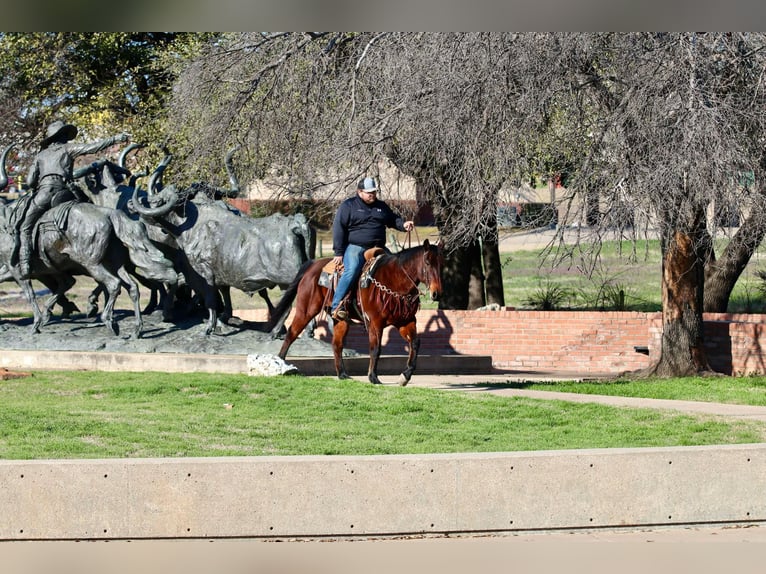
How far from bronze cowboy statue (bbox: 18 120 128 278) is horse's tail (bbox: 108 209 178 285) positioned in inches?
33.4

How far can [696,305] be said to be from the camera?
1805cm

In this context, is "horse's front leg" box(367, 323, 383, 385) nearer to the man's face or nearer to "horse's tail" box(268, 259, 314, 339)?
the man's face

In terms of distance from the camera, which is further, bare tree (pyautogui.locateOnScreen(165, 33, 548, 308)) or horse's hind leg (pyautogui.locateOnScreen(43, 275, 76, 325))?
horse's hind leg (pyautogui.locateOnScreen(43, 275, 76, 325))

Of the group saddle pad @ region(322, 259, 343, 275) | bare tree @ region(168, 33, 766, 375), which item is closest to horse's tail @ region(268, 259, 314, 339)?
saddle pad @ region(322, 259, 343, 275)

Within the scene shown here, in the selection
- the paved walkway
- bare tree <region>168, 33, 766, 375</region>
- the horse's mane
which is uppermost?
bare tree <region>168, 33, 766, 375</region>

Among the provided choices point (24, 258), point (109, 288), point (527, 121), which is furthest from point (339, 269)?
point (24, 258)

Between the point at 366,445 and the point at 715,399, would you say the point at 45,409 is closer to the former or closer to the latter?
the point at 366,445

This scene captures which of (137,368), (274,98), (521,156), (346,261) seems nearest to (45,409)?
(346,261)

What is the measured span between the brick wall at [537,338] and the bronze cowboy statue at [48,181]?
616cm

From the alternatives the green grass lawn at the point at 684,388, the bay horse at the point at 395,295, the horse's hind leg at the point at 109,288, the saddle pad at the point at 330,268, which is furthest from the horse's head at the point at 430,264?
the horse's hind leg at the point at 109,288

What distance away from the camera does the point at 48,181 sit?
1861 centimetres

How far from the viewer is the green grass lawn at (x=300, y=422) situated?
386 inches

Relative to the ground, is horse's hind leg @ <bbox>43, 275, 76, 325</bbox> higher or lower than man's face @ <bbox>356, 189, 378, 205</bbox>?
lower

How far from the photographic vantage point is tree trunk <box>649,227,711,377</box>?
17828 millimetres
